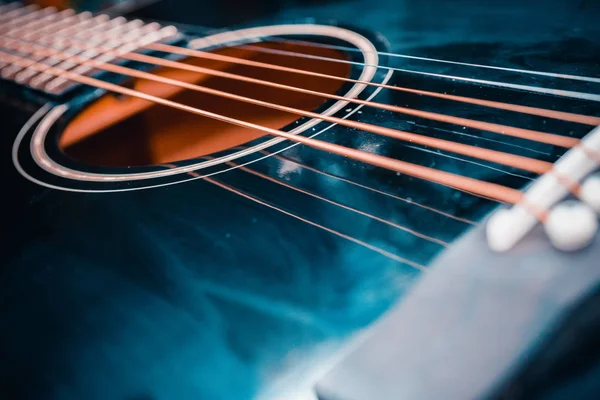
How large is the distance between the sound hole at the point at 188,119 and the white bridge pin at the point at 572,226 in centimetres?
63

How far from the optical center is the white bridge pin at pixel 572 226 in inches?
11.8

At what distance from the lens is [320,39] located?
0.84 metres

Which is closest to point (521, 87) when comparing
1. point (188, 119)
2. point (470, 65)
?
point (470, 65)

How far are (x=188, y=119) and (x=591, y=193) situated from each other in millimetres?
761

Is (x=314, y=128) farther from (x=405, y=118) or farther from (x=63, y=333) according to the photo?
(x=63, y=333)

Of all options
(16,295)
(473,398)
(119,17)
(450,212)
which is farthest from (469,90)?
(119,17)

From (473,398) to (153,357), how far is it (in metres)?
0.23

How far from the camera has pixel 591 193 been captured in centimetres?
32

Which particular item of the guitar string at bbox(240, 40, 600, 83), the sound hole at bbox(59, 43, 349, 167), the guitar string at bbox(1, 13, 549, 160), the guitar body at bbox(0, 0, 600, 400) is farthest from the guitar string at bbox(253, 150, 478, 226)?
the guitar string at bbox(1, 13, 549, 160)

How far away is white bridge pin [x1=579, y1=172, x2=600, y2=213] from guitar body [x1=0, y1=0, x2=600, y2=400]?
1.2 inches

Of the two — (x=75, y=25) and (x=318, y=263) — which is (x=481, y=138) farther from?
(x=75, y=25)

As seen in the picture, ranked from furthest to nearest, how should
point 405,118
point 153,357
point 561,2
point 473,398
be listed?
point 561,2, point 405,118, point 153,357, point 473,398

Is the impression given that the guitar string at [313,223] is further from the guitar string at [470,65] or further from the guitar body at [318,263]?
the guitar string at [470,65]

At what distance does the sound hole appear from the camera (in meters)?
0.91
